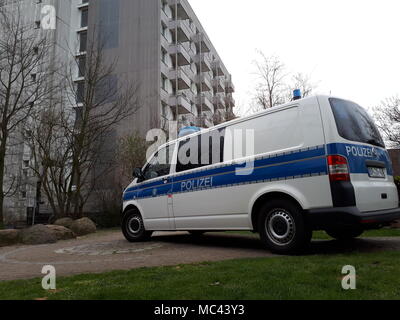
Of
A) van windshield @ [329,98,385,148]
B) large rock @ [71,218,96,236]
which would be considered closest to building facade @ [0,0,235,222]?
large rock @ [71,218,96,236]

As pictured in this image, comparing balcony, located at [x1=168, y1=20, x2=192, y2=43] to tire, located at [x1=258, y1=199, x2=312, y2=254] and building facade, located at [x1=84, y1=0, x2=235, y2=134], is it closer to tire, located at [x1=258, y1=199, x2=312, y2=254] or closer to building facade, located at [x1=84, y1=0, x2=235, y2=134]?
building facade, located at [x1=84, y1=0, x2=235, y2=134]

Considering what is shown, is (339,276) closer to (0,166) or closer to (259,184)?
(259,184)

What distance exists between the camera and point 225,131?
6.29 meters

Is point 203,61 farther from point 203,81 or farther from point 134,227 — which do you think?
point 134,227

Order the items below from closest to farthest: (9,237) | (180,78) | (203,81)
A: (9,237), (180,78), (203,81)

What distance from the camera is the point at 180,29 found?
35.3 metres

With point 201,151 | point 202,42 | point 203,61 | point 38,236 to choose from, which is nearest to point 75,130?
point 38,236

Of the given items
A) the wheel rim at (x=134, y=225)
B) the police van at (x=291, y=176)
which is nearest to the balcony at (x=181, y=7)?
the wheel rim at (x=134, y=225)

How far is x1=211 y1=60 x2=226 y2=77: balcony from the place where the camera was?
50.7 metres

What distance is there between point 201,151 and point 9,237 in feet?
21.1

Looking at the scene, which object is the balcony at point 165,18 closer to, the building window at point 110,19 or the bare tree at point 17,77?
the building window at point 110,19

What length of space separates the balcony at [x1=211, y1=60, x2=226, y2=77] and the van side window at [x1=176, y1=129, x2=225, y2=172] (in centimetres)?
4546
